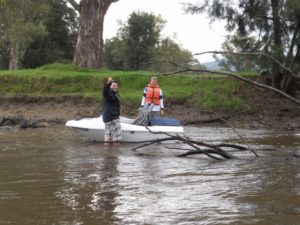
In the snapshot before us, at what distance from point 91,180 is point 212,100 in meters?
14.9

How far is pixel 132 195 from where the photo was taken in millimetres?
8539

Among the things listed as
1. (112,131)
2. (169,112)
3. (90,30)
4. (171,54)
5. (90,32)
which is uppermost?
(171,54)

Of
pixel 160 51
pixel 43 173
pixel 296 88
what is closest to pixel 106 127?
pixel 43 173

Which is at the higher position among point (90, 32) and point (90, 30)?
point (90, 30)

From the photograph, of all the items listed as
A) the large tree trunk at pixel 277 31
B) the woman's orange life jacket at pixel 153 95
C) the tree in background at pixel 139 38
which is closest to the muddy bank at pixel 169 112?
the large tree trunk at pixel 277 31

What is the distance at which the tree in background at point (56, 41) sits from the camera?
180 ft

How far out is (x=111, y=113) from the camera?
50.8ft

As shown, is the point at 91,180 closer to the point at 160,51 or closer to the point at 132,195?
the point at 132,195

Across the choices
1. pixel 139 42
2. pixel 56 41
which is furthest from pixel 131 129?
pixel 139 42

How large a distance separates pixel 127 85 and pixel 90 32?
14.6 ft

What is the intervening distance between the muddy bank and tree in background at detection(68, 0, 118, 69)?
4901 millimetres

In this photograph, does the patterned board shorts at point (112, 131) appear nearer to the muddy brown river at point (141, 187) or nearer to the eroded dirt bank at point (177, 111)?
the muddy brown river at point (141, 187)

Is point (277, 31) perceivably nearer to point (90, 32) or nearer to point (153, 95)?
point (153, 95)

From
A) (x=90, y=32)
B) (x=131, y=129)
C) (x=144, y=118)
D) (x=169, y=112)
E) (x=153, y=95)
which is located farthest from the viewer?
(x=90, y=32)
